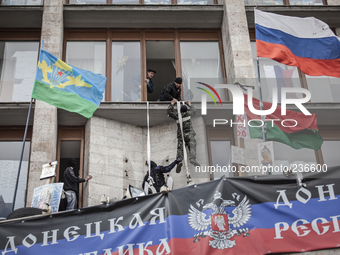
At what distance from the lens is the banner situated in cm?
944

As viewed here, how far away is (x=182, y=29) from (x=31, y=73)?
5.61m

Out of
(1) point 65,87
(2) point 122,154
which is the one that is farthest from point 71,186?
(1) point 65,87

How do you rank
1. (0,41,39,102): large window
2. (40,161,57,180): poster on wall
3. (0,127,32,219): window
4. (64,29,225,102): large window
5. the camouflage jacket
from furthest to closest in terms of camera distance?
1. (64,29,225,102): large window
2. (0,41,39,102): large window
3. (0,127,32,219): window
4. the camouflage jacket
5. (40,161,57,180): poster on wall

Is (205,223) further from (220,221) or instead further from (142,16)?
(142,16)

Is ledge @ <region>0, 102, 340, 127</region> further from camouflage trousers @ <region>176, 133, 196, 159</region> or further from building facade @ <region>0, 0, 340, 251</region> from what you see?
camouflage trousers @ <region>176, 133, 196, 159</region>

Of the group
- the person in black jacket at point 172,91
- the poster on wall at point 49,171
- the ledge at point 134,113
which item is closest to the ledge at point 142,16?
the person in black jacket at point 172,91

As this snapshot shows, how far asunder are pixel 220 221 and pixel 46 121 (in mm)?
7028

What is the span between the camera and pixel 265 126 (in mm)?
12062

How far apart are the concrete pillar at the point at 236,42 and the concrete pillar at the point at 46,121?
5725mm

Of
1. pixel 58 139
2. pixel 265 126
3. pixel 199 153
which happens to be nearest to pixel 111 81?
pixel 58 139

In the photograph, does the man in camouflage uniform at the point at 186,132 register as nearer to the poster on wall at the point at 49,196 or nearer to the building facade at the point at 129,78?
the building facade at the point at 129,78

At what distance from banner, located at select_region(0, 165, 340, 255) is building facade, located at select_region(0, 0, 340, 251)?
302 cm

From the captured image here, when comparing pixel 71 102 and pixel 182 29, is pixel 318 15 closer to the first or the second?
pixel 182 29

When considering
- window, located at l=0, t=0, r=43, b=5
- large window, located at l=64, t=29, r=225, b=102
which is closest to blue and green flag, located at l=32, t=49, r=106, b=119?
large window, located at l=64, t=29, r=225, b=102
